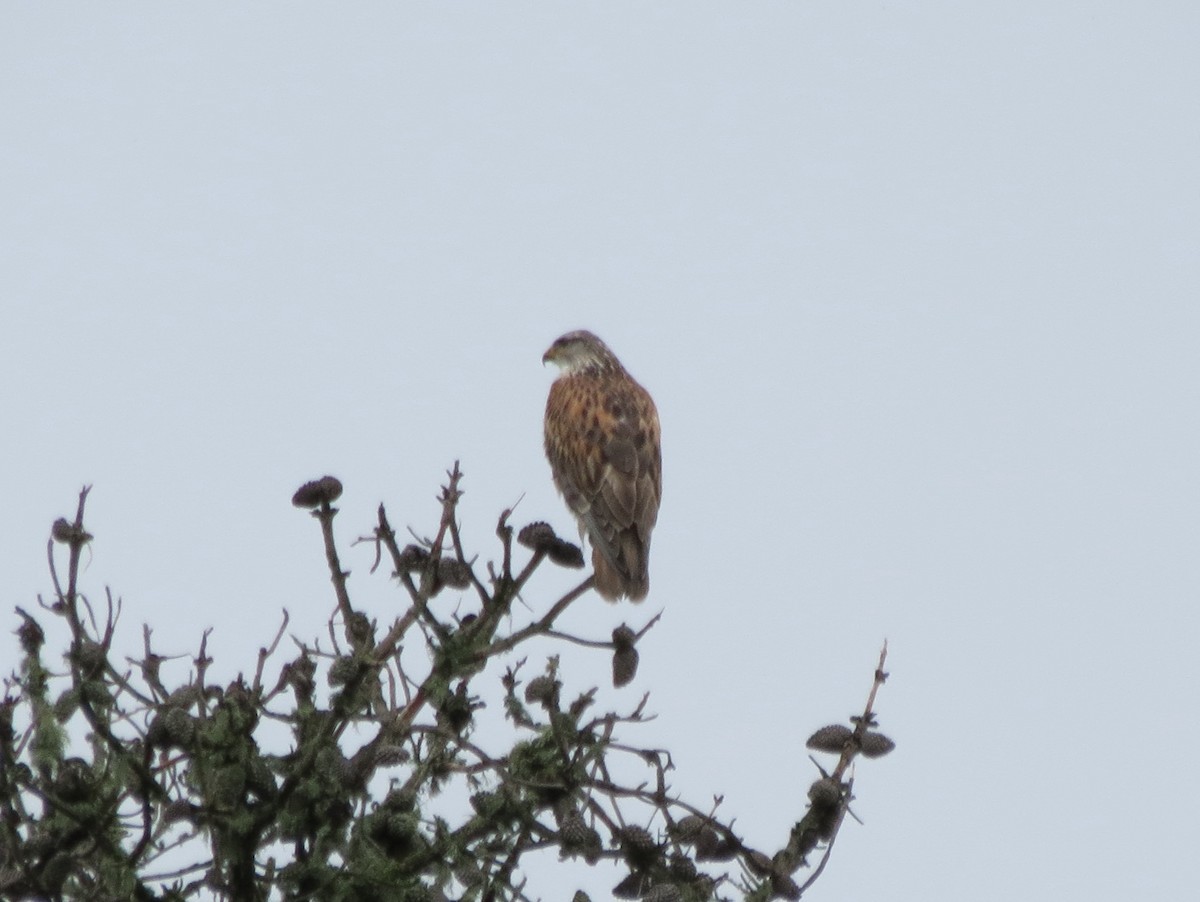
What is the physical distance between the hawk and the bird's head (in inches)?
9.1

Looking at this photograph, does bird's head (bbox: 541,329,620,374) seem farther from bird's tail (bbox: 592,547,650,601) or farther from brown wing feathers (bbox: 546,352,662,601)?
bird's tail (bbox: 592,547,650,601)

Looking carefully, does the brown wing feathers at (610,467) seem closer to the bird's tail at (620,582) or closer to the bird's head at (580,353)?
the bird's tail at (620,582)

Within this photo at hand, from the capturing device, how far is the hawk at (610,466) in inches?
330

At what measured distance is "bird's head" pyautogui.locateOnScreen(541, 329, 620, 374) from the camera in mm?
10805

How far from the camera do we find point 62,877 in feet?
13.9

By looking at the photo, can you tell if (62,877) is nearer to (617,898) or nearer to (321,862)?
(321,862)

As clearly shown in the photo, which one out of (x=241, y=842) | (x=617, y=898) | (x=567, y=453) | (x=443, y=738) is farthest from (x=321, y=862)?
(x=567, y=453)

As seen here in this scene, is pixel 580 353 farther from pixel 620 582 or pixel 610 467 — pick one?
pixel 620 582

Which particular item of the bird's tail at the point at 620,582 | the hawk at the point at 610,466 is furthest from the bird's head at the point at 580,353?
the bird's tail at the point at 620,582

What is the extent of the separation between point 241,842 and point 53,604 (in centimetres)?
90

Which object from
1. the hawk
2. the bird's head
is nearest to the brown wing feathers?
the hawk

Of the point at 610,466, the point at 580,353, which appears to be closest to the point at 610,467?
the point at 610,466

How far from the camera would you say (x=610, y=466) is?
29.8ft

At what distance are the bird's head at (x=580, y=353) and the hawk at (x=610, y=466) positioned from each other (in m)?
0.23
